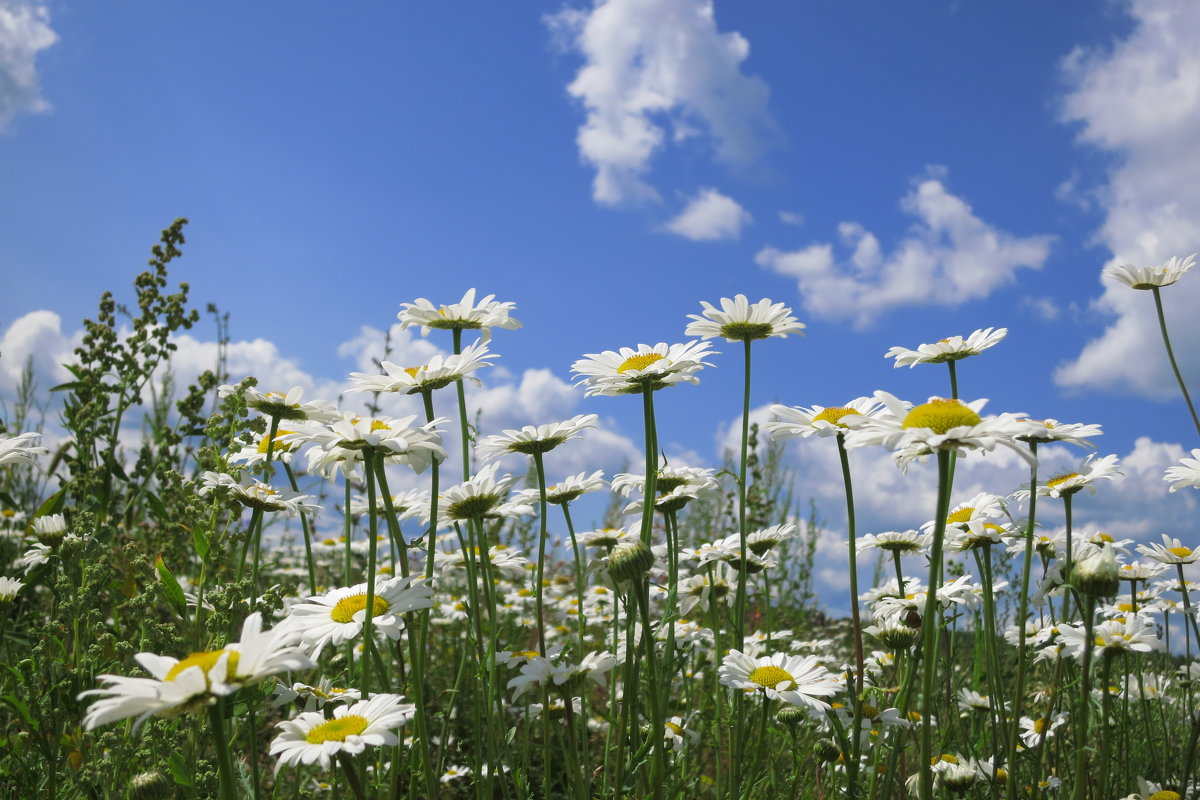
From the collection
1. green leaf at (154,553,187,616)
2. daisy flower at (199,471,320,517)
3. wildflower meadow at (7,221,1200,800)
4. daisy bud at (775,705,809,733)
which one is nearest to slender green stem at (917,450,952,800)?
wildflower meadow at (7,221,1200,800)

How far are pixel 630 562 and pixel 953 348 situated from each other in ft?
5.04

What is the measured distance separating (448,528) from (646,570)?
58.3 inches

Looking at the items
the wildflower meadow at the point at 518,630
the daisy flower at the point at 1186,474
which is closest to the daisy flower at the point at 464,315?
the wildflower meadow at the point at 518,630

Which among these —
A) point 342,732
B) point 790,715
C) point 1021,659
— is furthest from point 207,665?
point 1021,659

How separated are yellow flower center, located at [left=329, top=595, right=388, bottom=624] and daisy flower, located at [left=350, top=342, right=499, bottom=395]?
2.19ft

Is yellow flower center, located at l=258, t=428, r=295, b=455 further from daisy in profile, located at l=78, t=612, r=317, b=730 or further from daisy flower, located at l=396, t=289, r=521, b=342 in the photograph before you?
daisy in profile, located at l=78, t=612, r=317, b=730

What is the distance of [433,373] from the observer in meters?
2.55

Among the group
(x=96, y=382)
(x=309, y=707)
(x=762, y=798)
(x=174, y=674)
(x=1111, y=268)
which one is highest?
(x=1111, y=268)

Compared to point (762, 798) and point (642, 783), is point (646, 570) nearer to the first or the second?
point (642, 783)

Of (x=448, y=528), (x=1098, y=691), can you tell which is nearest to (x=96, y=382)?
(x=448, y=528)

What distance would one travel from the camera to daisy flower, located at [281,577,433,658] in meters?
2.08

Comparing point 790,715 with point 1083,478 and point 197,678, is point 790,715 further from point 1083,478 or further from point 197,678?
point 197,678

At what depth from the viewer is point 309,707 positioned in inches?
94.3

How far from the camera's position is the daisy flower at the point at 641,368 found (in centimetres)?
248
